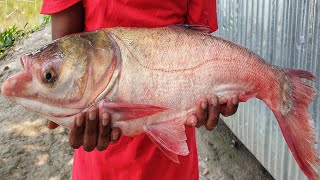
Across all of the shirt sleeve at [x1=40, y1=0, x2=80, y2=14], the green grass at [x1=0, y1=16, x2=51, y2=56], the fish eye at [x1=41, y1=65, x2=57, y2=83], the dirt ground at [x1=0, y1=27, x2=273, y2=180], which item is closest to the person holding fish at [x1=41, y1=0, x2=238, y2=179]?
the shirt sleeve at [x1=40, y1=0, x2=80, y2=14]

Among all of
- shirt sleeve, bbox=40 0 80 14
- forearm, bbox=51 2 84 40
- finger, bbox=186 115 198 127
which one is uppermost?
shirt sleeve, bbox=40 0 80 14

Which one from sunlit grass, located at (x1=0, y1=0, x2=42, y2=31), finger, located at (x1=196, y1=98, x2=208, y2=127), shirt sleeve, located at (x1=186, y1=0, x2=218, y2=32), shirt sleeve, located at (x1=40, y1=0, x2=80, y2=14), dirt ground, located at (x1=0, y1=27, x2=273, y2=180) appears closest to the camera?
finger, located at (x1=196, y1=98, x2=208, y2=127)

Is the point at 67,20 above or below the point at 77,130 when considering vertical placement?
above

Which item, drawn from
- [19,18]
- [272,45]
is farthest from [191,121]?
[19,18]

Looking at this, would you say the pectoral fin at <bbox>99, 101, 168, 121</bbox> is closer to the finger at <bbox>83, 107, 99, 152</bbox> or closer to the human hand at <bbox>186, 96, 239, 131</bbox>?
the finger at <bbox>83, 107, 99, 152</bbox>

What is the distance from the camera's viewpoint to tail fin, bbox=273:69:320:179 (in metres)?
2.04

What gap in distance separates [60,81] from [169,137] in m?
0.48

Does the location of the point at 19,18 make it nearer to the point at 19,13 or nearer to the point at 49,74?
the point at 19,13

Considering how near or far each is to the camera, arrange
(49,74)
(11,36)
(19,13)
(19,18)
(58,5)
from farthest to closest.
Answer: (19,13), (19,18), (11,36), (58,5), (49,74)

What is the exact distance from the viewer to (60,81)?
75.0 inches

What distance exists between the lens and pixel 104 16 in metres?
2.26

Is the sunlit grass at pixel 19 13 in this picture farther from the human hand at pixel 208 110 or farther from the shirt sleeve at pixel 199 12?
the human hand at pixel 208 110

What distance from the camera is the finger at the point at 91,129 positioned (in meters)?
1.90

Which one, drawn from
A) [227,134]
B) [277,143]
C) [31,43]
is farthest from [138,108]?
[31,43]
